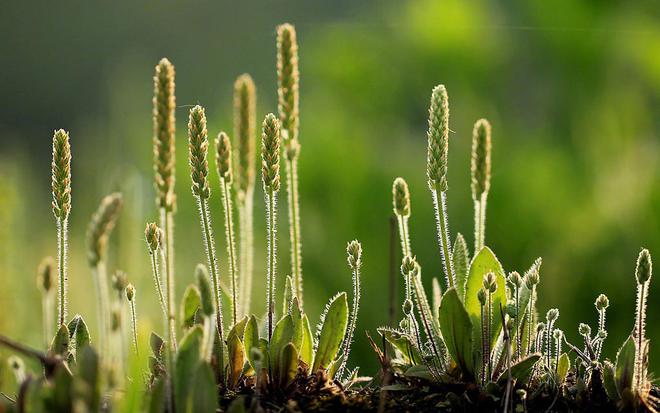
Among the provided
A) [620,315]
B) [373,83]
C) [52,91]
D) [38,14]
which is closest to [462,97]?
[373,83]

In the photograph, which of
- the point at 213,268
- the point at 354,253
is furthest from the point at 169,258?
the point at 354,253

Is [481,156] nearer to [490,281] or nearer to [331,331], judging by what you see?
[490,281]

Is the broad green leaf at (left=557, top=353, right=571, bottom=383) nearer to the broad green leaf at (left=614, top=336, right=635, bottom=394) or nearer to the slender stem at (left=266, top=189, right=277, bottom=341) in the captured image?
the broad green leaf at (left=614, top=336, right=635, bottom=394)

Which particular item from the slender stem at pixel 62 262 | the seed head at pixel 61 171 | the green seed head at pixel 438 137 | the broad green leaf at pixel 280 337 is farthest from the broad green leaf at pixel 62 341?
the green seed head at pixel 438 137

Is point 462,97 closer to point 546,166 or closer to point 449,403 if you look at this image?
point 546,166

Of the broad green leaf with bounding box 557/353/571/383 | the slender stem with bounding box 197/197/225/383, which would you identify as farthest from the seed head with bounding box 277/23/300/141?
the broad green leaf with bounding box 557/353/571/383

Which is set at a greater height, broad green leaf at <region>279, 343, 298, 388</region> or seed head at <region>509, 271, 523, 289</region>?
seed head at <region>509, 271, 523, 289</region>
